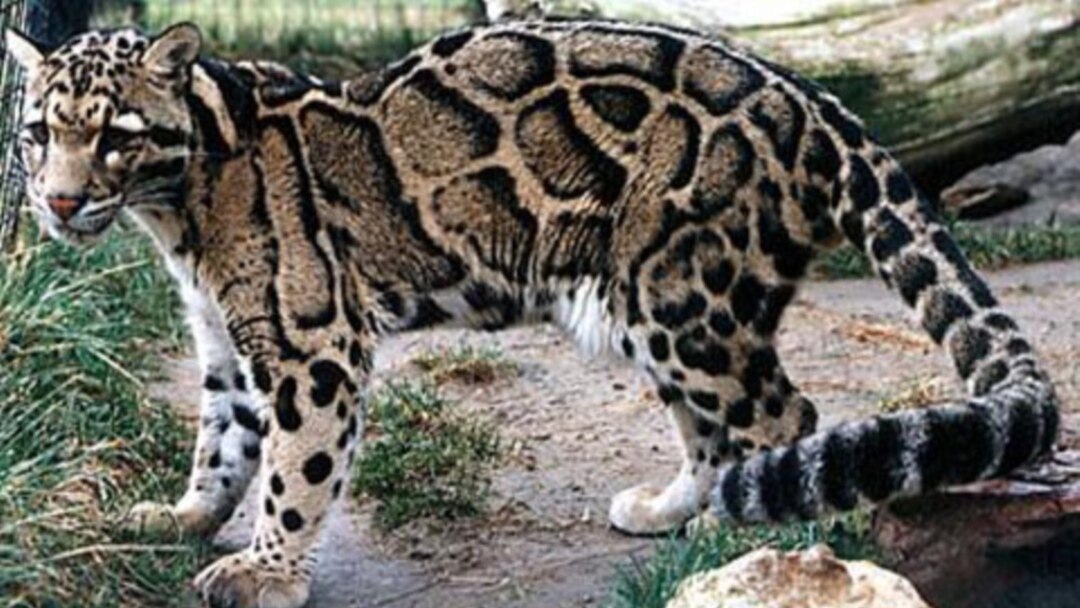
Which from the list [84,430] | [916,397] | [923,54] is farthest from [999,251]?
[84,430]

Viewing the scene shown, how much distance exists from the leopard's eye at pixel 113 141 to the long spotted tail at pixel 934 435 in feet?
6.10

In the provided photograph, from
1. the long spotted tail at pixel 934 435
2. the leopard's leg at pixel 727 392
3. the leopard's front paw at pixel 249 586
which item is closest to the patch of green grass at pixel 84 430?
the leopard's front paw at pixel 249 586

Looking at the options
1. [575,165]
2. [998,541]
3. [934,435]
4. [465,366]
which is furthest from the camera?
[465,366]

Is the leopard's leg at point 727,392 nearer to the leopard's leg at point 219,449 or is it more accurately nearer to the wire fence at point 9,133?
the leopard's leg at point 219,449

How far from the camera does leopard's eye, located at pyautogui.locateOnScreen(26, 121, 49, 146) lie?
603 cm

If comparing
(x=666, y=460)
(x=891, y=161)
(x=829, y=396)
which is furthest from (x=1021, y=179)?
(x=891, y=161)

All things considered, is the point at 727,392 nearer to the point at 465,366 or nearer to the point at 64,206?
the point at 64,206

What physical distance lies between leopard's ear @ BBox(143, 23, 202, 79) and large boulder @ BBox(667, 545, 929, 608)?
2365 millimetres

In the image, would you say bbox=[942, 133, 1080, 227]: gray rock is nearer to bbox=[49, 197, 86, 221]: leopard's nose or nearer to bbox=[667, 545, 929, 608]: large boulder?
bbox=[49, 197, 86, 221]: leopard's nose

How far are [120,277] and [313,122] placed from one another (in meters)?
3.00

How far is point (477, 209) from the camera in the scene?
20.8 feet

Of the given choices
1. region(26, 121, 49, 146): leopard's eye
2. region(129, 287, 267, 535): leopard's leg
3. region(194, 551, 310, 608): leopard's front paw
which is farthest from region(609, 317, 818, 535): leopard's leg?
region(26, 121, 49, 146): leopard's eye

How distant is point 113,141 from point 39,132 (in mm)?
204

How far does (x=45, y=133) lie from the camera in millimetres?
6035
